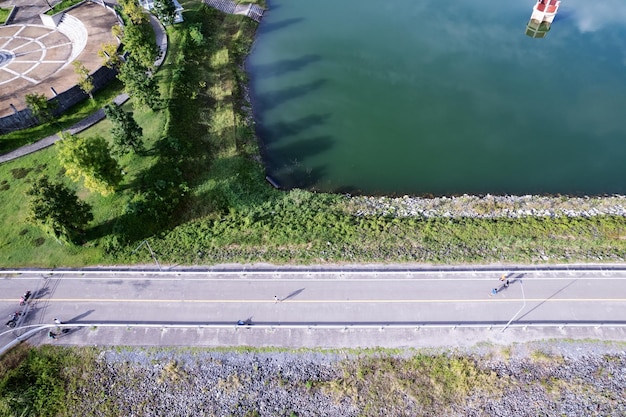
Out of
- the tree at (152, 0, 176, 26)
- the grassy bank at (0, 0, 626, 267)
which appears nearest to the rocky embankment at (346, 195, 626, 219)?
the grassy bank at (0, 0, 626, 267)

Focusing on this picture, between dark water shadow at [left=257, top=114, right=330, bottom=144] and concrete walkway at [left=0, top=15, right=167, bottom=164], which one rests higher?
concrete walkway at [left=0, top=15, right=167, bottom=164]

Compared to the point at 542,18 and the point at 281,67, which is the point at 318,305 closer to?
the point at 281,67

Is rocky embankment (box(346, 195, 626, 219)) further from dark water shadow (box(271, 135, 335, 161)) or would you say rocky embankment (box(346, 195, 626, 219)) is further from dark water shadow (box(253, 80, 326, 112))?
dark water shadow (box(253, 80, 326, 112))

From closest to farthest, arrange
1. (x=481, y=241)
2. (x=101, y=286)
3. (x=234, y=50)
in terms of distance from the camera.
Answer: (x=101, y=286), (x=481, y=241), (x=234, y=50)

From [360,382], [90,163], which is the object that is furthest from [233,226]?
[360,382]

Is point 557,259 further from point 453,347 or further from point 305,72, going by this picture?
point 305,72

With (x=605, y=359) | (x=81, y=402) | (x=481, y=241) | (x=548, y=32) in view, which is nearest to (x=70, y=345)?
(x=81, y=402)

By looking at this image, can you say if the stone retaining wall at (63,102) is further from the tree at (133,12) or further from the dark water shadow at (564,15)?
the dark water shadow at (564,15)
